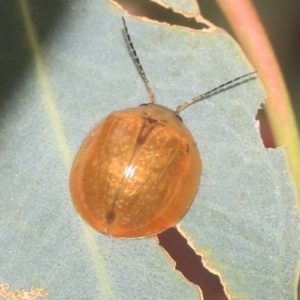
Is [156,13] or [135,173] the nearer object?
[135,173]

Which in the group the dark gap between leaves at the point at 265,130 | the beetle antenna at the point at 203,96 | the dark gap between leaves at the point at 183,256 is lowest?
→ the dark gap between leaves at the point at 183,256

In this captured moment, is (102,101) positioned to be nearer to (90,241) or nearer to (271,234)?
(90,241)

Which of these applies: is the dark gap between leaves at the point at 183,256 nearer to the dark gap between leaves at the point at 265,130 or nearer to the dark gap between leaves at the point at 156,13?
the dark gap between leaves at the point at 265,130

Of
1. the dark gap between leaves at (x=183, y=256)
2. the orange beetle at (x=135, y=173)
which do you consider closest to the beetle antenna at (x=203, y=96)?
the orange beetle at (x=135, y=173)

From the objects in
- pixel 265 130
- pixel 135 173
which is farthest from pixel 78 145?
pixel 265 130

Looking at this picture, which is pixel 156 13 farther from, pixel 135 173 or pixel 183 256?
pixel 183 256

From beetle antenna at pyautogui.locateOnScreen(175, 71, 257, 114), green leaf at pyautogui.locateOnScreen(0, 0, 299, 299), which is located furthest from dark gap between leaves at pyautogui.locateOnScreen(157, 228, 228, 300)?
beetle antenna at pyautogui.locateOnScreen(175, 71, 257, 114)

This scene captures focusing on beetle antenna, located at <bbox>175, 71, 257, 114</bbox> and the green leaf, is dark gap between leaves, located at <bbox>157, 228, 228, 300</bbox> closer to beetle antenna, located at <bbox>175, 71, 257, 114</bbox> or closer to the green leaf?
the green leaf
